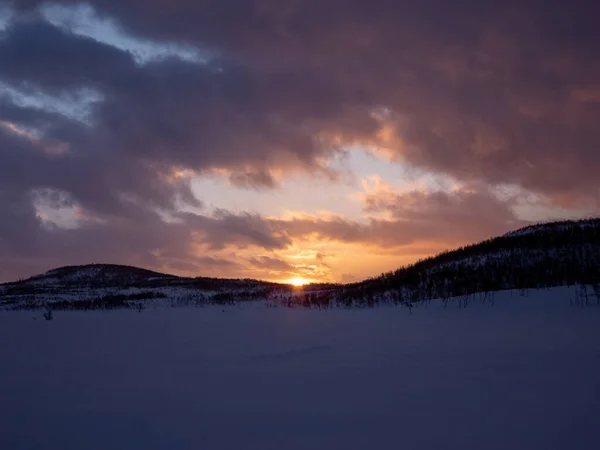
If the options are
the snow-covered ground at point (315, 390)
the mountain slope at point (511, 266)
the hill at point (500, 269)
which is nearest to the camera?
the snow-covered ground at point (315, 390)

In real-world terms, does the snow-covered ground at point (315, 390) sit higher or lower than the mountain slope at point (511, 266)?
lower

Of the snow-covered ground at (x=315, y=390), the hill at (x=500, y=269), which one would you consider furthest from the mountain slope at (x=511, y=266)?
the snow-covered ground at (x=315, y=390)

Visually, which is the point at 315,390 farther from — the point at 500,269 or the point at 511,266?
the point at 511,266

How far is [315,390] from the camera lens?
512 cm

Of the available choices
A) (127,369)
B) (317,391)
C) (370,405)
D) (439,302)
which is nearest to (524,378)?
(370,405)

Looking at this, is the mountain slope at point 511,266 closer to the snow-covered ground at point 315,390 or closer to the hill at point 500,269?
the hill at point 500,269

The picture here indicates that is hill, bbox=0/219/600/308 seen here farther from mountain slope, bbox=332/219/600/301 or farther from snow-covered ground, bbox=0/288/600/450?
snow-covered ground, bbox=0/288/600/450

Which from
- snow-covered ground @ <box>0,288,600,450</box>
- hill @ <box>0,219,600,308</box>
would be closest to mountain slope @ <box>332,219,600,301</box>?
hill @ <box>0,219,600,308</box>

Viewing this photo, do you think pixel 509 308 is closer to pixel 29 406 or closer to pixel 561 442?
pixel 561 442

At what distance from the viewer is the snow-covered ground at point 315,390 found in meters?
3.88

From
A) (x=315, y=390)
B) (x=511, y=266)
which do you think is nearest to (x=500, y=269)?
(x=511, y=266)

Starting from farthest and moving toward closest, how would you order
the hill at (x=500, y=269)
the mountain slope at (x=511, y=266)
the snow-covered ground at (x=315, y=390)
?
the mountain slope at (x=511, y=266) → the hill at (x=500, y=269) → the snow-covered ground at (x=315, y=390)

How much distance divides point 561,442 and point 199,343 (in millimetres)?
6592

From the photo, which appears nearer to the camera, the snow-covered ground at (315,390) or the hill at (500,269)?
the snow-covered ground at (315,390)
